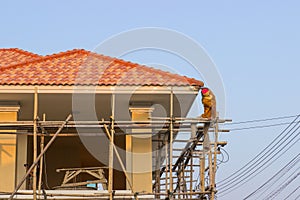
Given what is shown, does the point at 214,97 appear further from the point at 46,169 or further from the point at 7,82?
the point at 46,169

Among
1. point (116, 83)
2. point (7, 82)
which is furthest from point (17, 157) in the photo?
point (116, 83)

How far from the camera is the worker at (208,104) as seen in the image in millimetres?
18188

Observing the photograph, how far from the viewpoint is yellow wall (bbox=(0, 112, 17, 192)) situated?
60.3 feet

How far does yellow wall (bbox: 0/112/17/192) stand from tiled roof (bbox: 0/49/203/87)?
968 mm

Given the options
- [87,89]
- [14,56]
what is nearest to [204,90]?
[87,89]

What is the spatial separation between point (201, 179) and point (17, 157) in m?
4.90

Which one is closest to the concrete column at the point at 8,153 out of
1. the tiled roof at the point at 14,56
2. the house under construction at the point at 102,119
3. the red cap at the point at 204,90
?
the house under construction at the point at 102,119

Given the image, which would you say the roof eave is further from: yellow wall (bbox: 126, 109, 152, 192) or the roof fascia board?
yellow wall (bbox: 126, 109, 152, 192)

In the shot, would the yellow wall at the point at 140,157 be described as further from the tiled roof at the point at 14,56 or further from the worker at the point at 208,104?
the tiled roof at the point at 14,56

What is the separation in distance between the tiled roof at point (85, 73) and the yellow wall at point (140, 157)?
950 millimetres

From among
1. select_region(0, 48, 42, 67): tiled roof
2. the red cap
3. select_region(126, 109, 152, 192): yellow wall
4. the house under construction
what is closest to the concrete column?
the house under construction

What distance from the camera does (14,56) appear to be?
22.3m

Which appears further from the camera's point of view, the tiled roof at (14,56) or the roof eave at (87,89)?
the tiled roof at (14,56)

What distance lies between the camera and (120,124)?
59.3ft
